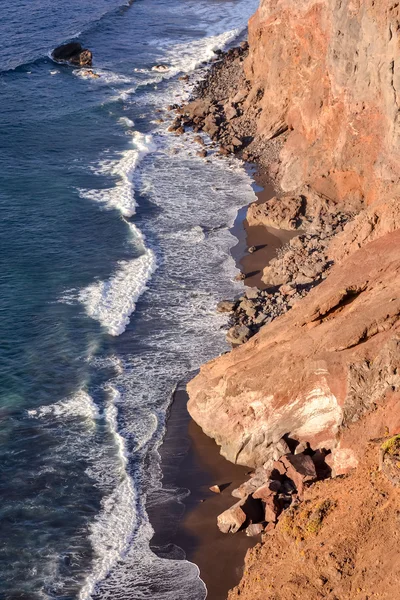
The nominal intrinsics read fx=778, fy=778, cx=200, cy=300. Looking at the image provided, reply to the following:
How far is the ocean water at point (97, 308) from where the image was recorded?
23250 millimetres

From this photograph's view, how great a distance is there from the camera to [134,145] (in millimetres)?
53125

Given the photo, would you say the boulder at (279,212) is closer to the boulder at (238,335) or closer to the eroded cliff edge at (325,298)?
the eroded cliff edge at (325,298)

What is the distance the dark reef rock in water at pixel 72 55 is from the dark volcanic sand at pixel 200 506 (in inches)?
1976

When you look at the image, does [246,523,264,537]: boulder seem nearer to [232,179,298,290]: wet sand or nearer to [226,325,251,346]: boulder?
[226,325,251,346]: boulder

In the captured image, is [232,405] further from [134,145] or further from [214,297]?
[134,145]

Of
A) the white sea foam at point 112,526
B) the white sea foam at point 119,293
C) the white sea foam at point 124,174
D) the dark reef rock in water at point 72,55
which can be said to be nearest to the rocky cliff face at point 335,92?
the white sea foam at point 124,174

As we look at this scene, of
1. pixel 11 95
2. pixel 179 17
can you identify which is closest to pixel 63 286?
pixel 11 95

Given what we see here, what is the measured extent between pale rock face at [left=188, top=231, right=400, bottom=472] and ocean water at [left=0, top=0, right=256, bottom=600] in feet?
11.1

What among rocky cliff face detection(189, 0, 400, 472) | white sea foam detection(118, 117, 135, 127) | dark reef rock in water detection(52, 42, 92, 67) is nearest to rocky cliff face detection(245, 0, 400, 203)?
rocky cliff face detection(189, 0, 400, 472)

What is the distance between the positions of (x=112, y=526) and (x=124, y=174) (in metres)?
29.0

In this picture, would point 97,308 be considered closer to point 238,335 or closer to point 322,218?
point 238,335

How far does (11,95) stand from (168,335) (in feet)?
117

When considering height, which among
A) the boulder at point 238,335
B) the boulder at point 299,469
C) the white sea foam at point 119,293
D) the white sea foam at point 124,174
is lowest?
the white sea foam at point 124,174

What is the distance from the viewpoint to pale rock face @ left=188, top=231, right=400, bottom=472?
20.9 metres
